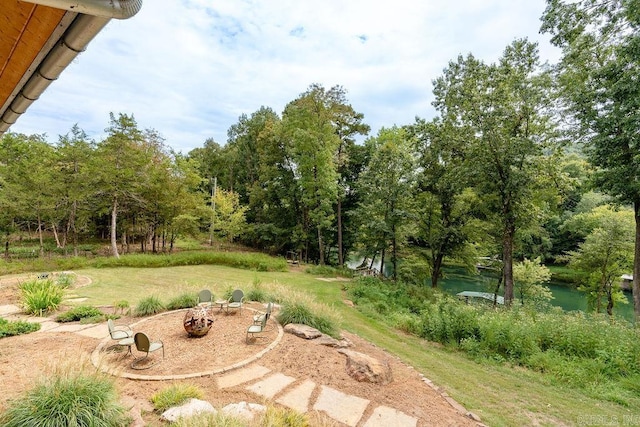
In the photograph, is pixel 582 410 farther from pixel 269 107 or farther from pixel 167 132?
pixel 269 107

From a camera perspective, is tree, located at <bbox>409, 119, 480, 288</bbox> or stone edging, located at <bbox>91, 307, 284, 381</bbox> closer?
stone edging, located at <bbox>91, 307, 284, 381</bbox>

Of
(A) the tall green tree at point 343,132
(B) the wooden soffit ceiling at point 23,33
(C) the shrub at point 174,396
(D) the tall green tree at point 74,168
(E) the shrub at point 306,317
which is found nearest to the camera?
(B) the wooden soffit ceiling at point 23,33

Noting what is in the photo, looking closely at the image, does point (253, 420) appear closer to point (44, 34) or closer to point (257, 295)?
point (44, 34)

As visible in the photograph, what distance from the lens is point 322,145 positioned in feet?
56.2

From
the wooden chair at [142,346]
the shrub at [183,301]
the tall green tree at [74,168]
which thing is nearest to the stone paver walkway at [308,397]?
the wooden chair at [142,346]

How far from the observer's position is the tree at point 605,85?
6.77 meters

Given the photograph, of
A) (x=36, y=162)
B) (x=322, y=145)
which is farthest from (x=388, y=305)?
(x=36, y=162)

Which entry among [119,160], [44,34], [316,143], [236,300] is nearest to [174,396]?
[236,300]

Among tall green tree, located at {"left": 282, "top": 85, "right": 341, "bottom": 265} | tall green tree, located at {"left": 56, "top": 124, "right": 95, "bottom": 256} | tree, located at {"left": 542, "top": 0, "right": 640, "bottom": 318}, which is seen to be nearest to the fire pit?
tree, located at {"left": 542, "top": 0, "right": 640, "bottom": 318}

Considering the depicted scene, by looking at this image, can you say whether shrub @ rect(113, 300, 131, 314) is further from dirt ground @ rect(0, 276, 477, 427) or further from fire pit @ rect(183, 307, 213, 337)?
fire pit @ rect(183, 307, 213, 337)

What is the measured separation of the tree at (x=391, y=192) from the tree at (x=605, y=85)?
626 cm

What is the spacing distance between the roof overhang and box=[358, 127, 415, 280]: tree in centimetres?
1292

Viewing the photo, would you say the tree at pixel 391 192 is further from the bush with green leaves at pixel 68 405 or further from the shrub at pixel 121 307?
the bush with green leaves at pixel 68 405

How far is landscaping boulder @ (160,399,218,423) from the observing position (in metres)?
3.15
